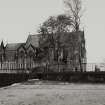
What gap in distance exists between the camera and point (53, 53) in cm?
4634

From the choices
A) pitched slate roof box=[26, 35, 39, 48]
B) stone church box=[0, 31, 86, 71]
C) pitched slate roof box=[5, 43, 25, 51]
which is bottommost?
stone church box=[0, 31, 86, 71]

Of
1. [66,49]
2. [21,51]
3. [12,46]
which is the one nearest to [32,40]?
[21,51]

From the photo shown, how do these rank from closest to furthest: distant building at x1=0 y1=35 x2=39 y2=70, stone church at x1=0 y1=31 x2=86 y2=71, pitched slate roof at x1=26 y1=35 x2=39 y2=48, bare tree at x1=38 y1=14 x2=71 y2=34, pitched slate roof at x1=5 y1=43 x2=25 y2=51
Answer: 1. stone church at x1=0 y1=31 x2=86 y2=71
2. bare tree at x1=38 y1=14 x2=71 y2=34
3. distant building at x1=0 y1=35 x2=39 y2=70
4. pitched slate roof at x1=26 y1=35 x2=39 y2=48
5. pitched slate roof at x1=5 y1=43 x2=25 y2=51

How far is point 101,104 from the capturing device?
273 inches

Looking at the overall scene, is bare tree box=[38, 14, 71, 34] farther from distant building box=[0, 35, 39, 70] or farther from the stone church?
distant building box=[0, 35, 39, 70]

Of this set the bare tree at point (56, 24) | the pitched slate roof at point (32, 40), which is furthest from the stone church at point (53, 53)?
the bare tree at point (56, 24)

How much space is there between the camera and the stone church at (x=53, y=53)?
113ft

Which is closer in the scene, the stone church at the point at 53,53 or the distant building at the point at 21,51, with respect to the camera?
the stone church at the point at 53,53

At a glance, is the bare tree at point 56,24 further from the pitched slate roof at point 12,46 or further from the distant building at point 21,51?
the pitched slate roof at point 12,46

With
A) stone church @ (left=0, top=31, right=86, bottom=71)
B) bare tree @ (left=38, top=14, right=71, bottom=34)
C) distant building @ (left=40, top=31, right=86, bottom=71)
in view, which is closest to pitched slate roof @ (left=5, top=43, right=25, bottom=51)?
stone church @ (left=0, top=31, right=86, bottom=71)

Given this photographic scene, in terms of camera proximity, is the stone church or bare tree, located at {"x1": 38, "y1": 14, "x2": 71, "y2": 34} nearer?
the stone church

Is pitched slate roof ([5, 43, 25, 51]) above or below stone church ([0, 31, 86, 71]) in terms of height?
above

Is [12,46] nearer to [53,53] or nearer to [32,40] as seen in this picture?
[32,40]

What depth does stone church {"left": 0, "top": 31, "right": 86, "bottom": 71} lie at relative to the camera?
34.4m
